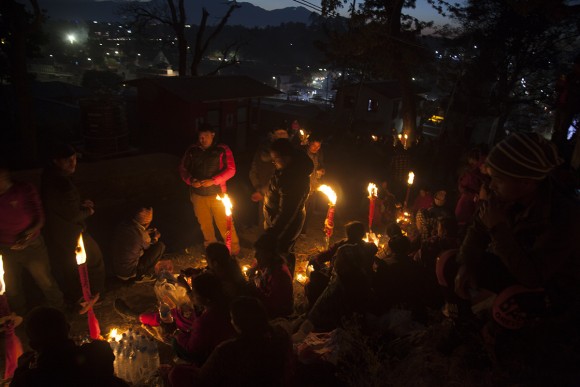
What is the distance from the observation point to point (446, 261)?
10.7 feet

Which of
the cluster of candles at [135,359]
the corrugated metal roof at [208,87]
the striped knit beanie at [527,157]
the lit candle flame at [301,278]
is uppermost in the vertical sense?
the striped knit beanie at [527,157]

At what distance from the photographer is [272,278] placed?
479 centimetres

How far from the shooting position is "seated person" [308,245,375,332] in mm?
4430

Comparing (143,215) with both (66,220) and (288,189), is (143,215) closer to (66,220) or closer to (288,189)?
(66,220)

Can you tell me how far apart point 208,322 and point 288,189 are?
7.47ft

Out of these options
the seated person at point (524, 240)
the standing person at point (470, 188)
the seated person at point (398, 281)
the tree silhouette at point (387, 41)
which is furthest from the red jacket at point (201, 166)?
the tree silhouette at point (387, 41)

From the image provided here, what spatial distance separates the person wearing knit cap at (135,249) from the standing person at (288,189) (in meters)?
2.01

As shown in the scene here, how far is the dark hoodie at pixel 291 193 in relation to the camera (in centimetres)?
532

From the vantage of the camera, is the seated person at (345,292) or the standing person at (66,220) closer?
the seated person at (345,292)

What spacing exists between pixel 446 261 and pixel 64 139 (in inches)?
903

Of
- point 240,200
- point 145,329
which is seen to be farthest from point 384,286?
point 240,200

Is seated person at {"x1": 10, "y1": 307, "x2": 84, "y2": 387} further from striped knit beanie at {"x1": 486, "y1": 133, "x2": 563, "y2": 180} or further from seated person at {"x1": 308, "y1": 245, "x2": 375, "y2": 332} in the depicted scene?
striped knit beanie at {"x1": 486, "y1": 133, "x2": 563, "y2": 180}

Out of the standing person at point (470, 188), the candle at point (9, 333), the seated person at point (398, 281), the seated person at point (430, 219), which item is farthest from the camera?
the standing person at point (470, 188)

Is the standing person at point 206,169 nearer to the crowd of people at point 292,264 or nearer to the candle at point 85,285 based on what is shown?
the crowd of people at point 292,264
